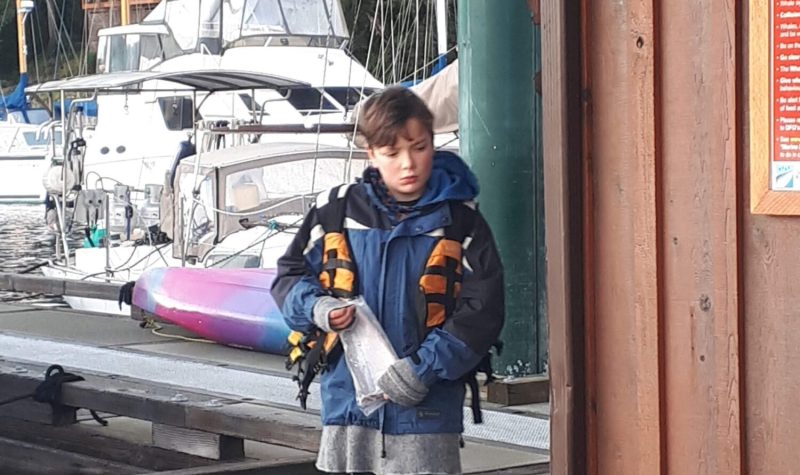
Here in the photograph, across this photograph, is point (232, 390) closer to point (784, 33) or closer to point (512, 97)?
point (512, 97)

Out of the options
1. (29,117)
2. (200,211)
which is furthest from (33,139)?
(200,211)

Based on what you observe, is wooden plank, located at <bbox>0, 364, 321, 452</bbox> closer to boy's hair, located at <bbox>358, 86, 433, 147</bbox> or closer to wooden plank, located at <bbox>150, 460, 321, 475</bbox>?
wooden plank, located at <bbox>150, 460, 321, 475</bbox>

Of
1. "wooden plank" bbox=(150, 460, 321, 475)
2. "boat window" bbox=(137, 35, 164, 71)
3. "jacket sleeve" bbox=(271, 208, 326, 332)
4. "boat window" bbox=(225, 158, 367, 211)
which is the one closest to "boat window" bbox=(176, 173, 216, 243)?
"boat window" bbox=(225, 158, 367, 211)

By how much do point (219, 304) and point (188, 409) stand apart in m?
3.50

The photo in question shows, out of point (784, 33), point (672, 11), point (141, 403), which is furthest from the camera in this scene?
point (141, 403)

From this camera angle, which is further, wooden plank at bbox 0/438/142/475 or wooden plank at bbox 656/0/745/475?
wooden plank at bbox 0/438/142/475

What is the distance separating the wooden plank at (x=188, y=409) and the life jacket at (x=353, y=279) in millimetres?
1997

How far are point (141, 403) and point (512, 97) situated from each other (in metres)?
2.36

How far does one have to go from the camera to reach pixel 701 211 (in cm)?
377

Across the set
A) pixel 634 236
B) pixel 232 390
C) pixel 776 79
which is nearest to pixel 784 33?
pixel 776 79

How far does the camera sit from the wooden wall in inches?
145

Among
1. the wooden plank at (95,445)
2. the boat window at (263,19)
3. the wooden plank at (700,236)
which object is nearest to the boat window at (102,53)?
the boat window at (263,19)

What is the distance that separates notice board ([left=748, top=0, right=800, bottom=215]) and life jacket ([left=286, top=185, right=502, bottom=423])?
3.13 ft

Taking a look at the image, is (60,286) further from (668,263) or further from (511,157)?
(668,263)
